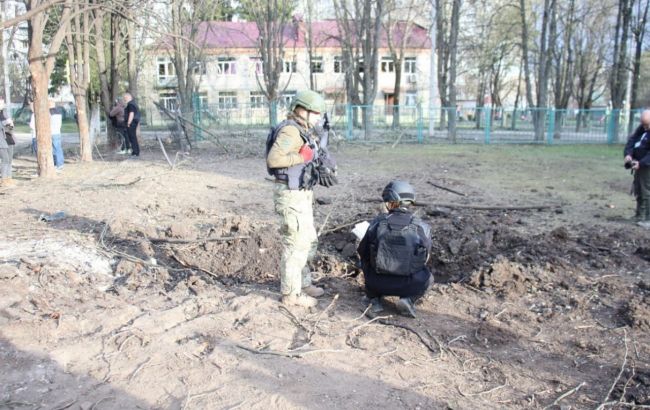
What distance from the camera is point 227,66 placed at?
51.3 meters

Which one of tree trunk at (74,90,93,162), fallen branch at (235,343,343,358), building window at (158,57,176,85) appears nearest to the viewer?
fallen branch at (235,343,343,358)

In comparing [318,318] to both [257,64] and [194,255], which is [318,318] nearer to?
[194,255]

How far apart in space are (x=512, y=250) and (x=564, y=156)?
12748mm

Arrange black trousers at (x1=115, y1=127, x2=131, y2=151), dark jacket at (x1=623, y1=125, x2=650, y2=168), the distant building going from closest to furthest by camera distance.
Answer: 1. dark jacket at (x1=623, y1=125, x2=650, y2=168)
2. black trousers at (x1=115, y1=127, x2=131, y2=151)
3. the distant building

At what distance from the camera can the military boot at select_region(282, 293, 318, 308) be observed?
4.66 m

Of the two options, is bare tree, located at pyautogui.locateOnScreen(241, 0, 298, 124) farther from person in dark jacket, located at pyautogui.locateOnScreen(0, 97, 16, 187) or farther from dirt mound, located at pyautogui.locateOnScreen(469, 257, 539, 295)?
dirt mound, located at pyautogui.locateOnScreen(469, 257, 539, 295)

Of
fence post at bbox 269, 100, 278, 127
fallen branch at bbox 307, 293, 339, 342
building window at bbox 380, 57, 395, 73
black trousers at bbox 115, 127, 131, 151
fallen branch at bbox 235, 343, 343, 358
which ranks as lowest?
fallen branch at bbox 307, 293, 339, 342

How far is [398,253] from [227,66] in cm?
4961

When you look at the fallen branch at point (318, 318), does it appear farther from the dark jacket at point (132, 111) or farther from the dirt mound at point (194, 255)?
the dark jacket at point (132, 111)

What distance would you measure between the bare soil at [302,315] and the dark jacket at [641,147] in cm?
98

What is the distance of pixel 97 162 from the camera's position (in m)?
15.0

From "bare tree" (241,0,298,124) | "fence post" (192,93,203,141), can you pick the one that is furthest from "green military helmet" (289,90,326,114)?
"bare tree" (241,0,298,124)

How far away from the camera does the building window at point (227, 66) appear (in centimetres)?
4879

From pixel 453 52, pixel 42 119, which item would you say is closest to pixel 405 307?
pixel 42 119
